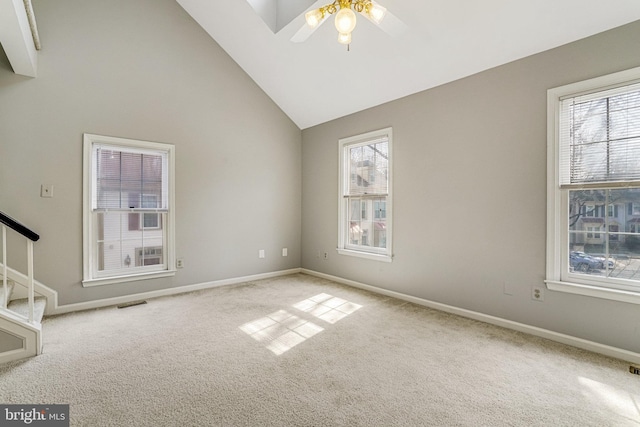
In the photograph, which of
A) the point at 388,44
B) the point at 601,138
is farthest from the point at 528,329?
the point at 388,44

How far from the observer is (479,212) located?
10.0 feet

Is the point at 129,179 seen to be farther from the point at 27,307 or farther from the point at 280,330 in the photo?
the point at 280,330

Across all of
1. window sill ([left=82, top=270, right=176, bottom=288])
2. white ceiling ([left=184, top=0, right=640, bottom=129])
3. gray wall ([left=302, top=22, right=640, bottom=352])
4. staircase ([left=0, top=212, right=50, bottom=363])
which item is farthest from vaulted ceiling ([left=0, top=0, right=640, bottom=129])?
window sill ([left=82, top=270, right=176, bottom=288])

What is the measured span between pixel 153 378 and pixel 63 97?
3154mm

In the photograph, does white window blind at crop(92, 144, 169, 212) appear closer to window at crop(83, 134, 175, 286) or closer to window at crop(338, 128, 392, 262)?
window at crop(83, 134, 175, 286)

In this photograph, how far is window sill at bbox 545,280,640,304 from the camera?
7.35ft

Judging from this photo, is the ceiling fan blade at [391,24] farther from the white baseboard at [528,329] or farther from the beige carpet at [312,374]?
the white baseboard at [528,329]

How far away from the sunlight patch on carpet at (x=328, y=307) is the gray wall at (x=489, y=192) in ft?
2.34

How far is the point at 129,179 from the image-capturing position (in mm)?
A: 3697

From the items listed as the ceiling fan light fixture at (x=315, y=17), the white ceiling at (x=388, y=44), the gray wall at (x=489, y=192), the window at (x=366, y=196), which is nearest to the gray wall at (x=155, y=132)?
the white ceiling at (x=388, y=44)

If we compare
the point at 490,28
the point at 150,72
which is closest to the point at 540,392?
the point at 490,28

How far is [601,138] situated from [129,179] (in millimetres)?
4936

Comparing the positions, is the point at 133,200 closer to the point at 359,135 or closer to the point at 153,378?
the point at 153,378

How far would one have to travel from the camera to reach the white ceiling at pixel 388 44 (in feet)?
7.91
